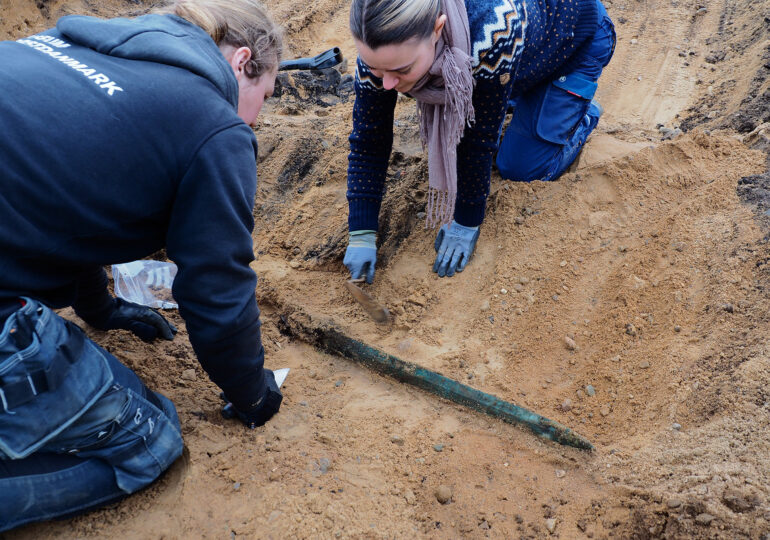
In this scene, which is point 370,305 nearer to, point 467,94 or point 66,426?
point 467,94

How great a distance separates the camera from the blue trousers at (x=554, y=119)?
113 inches

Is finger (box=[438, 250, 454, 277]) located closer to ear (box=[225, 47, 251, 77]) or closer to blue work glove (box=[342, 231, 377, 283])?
blue work glove (box=[342, 231, 377, 283])

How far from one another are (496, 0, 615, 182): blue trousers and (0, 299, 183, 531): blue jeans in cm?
219

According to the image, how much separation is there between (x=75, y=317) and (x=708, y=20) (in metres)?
5.58

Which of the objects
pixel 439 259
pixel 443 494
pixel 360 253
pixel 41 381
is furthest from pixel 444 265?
pixel 41 381

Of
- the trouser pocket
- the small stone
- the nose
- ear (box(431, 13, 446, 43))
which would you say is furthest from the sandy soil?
ear (box(431, 13, 446, 43))

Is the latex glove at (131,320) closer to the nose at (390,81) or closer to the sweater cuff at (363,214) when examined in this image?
the sweater cuff at (363,214)

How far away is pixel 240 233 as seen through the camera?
4.45 ft

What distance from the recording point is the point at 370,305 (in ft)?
8.13

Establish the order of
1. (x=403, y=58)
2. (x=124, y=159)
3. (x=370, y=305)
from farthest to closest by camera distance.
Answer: (x=370, y=305) < (x=403, y=58) < (x=124, y=159)

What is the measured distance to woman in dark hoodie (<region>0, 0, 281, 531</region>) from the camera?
119 cm

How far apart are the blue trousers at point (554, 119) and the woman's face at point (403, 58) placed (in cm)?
117

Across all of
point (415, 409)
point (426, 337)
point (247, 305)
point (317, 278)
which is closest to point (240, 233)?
point (247, 305)

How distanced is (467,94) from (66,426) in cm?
166
